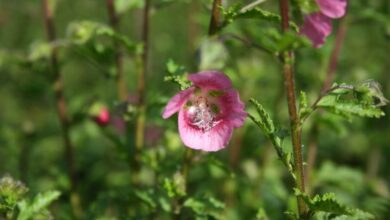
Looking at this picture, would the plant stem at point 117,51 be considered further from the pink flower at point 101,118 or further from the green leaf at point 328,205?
the green leaf at point 328,205

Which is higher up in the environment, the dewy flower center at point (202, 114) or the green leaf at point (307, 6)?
the green leaf at point (307, 6)

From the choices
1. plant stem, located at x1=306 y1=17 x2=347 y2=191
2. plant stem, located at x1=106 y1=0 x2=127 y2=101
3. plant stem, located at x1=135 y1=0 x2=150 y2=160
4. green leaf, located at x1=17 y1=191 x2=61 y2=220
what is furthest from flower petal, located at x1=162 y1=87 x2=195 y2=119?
plant stem, located at x1=306 y1=17 x2=347 y2=191

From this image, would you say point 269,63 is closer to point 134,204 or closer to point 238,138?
point 238,138

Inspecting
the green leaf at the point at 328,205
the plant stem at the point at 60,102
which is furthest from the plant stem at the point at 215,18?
the plant stem at the point at 60,102

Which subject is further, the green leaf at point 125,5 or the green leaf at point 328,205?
the green leaf at point 125,5

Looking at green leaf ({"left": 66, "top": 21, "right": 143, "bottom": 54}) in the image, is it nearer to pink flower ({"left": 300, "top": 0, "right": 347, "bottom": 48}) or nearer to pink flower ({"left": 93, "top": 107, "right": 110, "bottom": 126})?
pink flower ({"left": 93, "top": 107, "right": 110, "bottom": 126})

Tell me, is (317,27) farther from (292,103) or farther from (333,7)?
(292,103)

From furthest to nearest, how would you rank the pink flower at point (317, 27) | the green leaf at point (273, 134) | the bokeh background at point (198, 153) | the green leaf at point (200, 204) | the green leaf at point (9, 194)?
1. the bokeh background at point (198, 153)
2. the green leaf at point (200, 204)
3. the pink flower at point (317, 27)
4. the green leaf at point (9, 194)
5. the green leaf at point (273, 134)

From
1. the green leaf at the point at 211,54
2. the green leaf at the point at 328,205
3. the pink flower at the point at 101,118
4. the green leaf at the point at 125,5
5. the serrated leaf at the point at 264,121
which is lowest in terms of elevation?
the green leaf at the point at 328,205

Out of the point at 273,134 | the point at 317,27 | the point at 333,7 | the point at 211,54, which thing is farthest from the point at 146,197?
the point at 333,7
